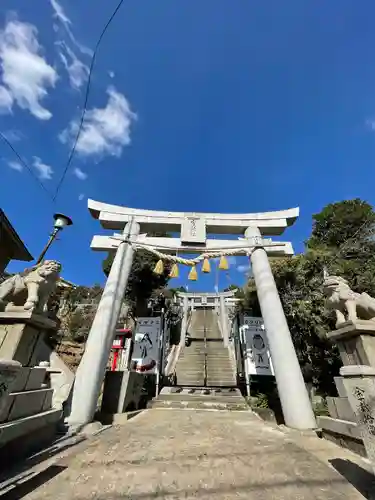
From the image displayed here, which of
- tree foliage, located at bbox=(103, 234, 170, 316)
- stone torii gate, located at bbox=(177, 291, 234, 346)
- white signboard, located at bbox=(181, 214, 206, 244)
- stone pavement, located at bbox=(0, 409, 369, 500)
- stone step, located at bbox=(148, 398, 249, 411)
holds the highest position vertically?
stone torii gate, located at bbox=(177, 291, 234, 346)

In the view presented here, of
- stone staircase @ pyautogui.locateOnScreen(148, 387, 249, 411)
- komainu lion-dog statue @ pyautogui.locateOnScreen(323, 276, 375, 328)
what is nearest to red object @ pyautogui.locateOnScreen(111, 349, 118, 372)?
stone staircase @ pyautogui.locateOnScreen(148, 387, 249, 411)

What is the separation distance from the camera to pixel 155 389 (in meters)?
8.70

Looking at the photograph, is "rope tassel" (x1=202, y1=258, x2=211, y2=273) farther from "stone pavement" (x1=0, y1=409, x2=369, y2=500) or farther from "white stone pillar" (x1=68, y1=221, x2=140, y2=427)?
"stone pavement" (x1=0, y1=409, x2=369, y2=500)

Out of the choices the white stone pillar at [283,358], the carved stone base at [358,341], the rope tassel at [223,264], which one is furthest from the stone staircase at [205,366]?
the carved stone base at [358,341]

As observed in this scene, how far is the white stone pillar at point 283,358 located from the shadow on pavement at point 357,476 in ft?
6.74

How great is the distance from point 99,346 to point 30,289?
8.63ft

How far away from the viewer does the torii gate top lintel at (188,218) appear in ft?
24.5

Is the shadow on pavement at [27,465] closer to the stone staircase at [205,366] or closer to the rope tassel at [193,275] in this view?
the rope tassel at [193,275]

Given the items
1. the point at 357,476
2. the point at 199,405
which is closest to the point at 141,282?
the point at 199,405

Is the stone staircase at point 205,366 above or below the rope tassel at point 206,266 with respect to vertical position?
below

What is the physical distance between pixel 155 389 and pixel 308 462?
7.18 m

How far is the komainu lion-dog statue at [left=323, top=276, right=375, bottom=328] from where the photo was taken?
3406 mm

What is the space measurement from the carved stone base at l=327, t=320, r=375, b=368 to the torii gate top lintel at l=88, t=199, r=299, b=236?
4.84 metres

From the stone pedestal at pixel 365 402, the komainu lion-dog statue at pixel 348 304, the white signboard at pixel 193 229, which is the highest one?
the white signboard at pixel 193 229
